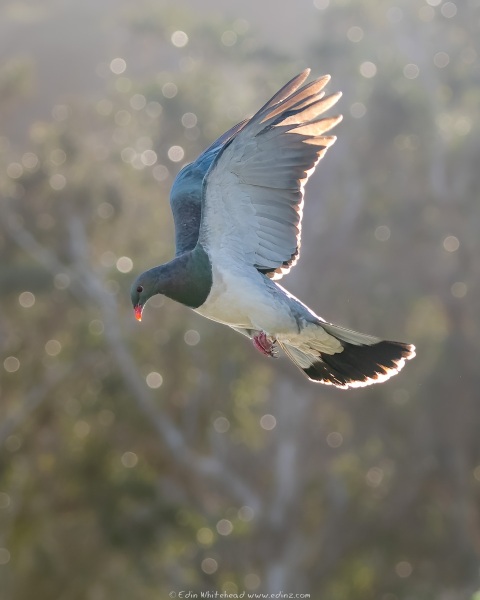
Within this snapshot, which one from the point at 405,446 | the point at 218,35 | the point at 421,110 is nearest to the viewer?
the point at 405,446

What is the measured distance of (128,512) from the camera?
16.5 m

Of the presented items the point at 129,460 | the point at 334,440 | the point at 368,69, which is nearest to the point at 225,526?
the point at 129,460

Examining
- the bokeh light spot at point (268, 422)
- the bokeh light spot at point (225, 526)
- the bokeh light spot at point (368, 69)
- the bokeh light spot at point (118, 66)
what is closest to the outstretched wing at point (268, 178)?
the bokeh light spot at point (225, 526)

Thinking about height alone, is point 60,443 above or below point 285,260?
below

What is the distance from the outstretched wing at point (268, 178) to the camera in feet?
17.7

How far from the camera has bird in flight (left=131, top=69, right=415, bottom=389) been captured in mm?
5430

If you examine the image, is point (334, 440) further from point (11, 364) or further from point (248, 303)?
point (248, 303)

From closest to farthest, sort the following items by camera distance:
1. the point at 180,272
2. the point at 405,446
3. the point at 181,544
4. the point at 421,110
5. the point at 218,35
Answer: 1. the point at 180,272
2. the point at 181,544
3. the point at 405,446
4. the point at 421,110
5. the point at 218,35

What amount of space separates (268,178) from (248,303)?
58cm

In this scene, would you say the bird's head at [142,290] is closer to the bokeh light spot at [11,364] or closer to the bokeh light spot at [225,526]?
the bokeh light spot at [225,526]

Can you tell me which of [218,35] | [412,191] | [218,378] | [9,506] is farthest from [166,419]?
[218,35]

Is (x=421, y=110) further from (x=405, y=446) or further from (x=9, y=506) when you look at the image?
(x=9, y=506)

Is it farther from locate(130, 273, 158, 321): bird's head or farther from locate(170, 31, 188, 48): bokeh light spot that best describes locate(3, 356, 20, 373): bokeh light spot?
locate(130, 273, 158, 321): bird's head

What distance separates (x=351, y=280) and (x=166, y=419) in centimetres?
362
